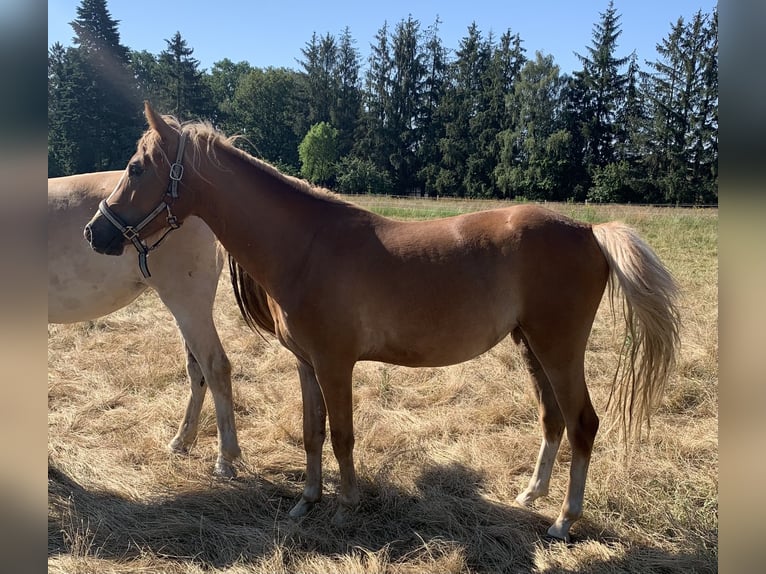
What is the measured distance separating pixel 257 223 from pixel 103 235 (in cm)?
87

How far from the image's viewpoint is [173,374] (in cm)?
515

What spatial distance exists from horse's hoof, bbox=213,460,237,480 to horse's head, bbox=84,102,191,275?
1.73 metres

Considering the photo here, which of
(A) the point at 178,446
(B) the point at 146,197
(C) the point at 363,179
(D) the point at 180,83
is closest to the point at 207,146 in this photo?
(B) the point at 146,197

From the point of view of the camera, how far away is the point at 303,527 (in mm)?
2988

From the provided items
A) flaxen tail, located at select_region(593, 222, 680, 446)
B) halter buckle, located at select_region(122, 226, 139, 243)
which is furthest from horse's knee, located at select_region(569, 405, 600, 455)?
halter buckle, located at select_region(122, 226, 139, 243)

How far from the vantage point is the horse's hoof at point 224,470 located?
3567mm

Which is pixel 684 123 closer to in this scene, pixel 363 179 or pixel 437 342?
pixel 363 179

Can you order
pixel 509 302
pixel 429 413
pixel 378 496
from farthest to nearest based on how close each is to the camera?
pixel 429 413 < pixel 378 496 < pixel 509 302

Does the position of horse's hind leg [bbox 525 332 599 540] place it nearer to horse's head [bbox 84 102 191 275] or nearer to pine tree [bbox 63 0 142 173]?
horse's head [bbox 84 102 191 275]
